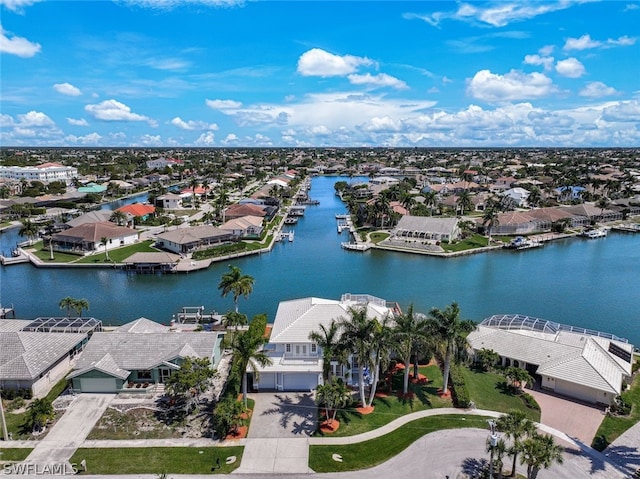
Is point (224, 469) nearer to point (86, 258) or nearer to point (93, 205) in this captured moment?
point (86, 258)

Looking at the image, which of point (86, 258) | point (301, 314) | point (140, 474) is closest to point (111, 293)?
point (86, 258)

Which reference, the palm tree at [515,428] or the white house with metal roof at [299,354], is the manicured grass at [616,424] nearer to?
the palm tree at [515,428]

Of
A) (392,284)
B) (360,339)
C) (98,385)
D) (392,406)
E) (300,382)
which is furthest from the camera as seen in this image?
(392,284)

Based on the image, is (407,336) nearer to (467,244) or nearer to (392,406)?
(392,406)

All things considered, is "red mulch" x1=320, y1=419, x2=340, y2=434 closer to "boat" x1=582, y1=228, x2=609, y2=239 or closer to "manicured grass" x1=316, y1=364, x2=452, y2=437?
"manicured grass" x1=316, y1=364, x2=452, y2=437

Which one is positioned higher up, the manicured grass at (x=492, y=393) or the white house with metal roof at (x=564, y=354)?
the white house with metal roof at (x=564, y=354)

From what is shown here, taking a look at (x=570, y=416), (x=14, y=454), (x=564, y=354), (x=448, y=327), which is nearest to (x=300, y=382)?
(x=448, y=327)

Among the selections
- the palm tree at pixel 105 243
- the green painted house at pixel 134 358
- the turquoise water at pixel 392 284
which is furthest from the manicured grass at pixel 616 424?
the palm tree at pixel 105 243
